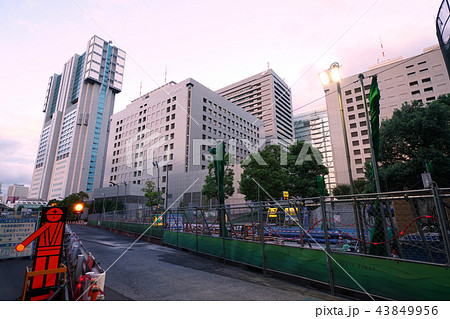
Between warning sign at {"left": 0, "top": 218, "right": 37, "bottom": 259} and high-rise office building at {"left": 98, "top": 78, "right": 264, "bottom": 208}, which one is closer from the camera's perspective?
warning sign at {"left": 0, "top": 218, "right": 37, "bottom": 259}

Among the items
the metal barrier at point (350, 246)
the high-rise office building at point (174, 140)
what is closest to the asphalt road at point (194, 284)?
the metal barrier at point (350, 246)

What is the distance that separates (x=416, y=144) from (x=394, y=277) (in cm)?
2692

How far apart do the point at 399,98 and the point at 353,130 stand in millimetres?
13086

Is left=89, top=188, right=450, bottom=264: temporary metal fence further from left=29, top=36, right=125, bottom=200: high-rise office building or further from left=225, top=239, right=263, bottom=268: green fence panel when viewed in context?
left=29, top=36, right=125, bottom=200: high-rise office building

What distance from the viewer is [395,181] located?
25312 mm

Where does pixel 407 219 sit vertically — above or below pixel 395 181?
below

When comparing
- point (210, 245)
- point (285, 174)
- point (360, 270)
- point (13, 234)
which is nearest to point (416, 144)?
point (285, 174)

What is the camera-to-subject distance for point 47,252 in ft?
12.9

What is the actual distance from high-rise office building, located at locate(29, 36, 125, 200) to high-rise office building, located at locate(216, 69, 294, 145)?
258ft

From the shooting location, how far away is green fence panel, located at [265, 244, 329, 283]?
18.4ft

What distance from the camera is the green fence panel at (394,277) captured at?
3.94 meters

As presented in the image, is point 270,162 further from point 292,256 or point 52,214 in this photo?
point 52,214

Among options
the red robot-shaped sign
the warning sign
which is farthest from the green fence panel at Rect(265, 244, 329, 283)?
the warning sign

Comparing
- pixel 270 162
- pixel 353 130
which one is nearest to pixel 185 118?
pixel 270 162
